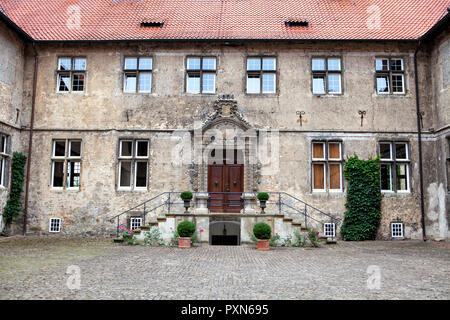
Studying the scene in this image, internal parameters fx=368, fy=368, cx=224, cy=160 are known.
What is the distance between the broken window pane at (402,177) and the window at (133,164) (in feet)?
34.3

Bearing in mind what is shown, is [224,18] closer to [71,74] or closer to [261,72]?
[261,72]

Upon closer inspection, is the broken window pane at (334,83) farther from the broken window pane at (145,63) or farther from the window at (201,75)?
the broken window pane at (145,63)

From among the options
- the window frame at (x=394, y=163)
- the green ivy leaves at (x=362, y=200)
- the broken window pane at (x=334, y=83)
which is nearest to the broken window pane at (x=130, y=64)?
the broken window pane at (x=334, y=83)

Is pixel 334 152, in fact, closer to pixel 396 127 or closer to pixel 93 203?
pixel 396 127

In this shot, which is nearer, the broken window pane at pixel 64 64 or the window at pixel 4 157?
the window at pixel 4 157

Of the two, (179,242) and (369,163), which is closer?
(179,242)

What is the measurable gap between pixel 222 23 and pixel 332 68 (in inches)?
211

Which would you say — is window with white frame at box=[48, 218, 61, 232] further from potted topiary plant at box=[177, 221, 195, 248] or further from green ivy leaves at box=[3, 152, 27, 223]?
potted topiary plant at box=[177, 221, 195, 248]

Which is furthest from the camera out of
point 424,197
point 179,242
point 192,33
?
point 192,33

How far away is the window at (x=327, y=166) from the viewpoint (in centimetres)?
1524

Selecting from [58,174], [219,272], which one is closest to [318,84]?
[219,272]
